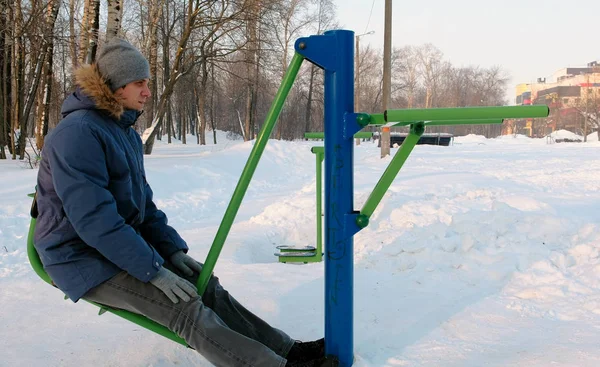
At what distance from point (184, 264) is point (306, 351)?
696 mm

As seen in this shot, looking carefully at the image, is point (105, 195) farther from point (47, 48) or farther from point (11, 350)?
point (47, 48)

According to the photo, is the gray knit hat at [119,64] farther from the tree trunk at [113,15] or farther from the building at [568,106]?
the building at [568,106]

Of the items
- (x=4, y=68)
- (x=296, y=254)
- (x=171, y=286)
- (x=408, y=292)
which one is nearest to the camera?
(x=171, y=286)

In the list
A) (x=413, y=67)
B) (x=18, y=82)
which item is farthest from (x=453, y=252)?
(x=413, y=67)

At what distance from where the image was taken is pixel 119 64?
191 cm

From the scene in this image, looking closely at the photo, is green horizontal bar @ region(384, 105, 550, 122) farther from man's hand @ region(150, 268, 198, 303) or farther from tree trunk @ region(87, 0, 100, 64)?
tree trunk @ region(87, 0, 100, 64)

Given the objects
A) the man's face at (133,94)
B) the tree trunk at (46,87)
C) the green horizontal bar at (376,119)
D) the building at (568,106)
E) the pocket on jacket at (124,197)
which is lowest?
the pocket on jacket at (124,197)

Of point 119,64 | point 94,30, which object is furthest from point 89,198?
point 94,30

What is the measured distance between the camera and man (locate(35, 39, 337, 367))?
5.65 feet

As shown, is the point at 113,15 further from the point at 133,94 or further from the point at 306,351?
the point at 306,351

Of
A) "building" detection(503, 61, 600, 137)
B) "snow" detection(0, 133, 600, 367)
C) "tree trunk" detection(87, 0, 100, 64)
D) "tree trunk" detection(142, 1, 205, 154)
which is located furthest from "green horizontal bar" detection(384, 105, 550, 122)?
"building" detection(503, 61, 600, 137)

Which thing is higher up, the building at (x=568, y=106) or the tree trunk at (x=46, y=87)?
the building at (x=568, y=106)

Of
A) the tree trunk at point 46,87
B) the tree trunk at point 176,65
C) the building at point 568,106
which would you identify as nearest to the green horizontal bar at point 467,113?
the tree trunk at point 46,87

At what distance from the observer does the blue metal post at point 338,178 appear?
2.08 metres
